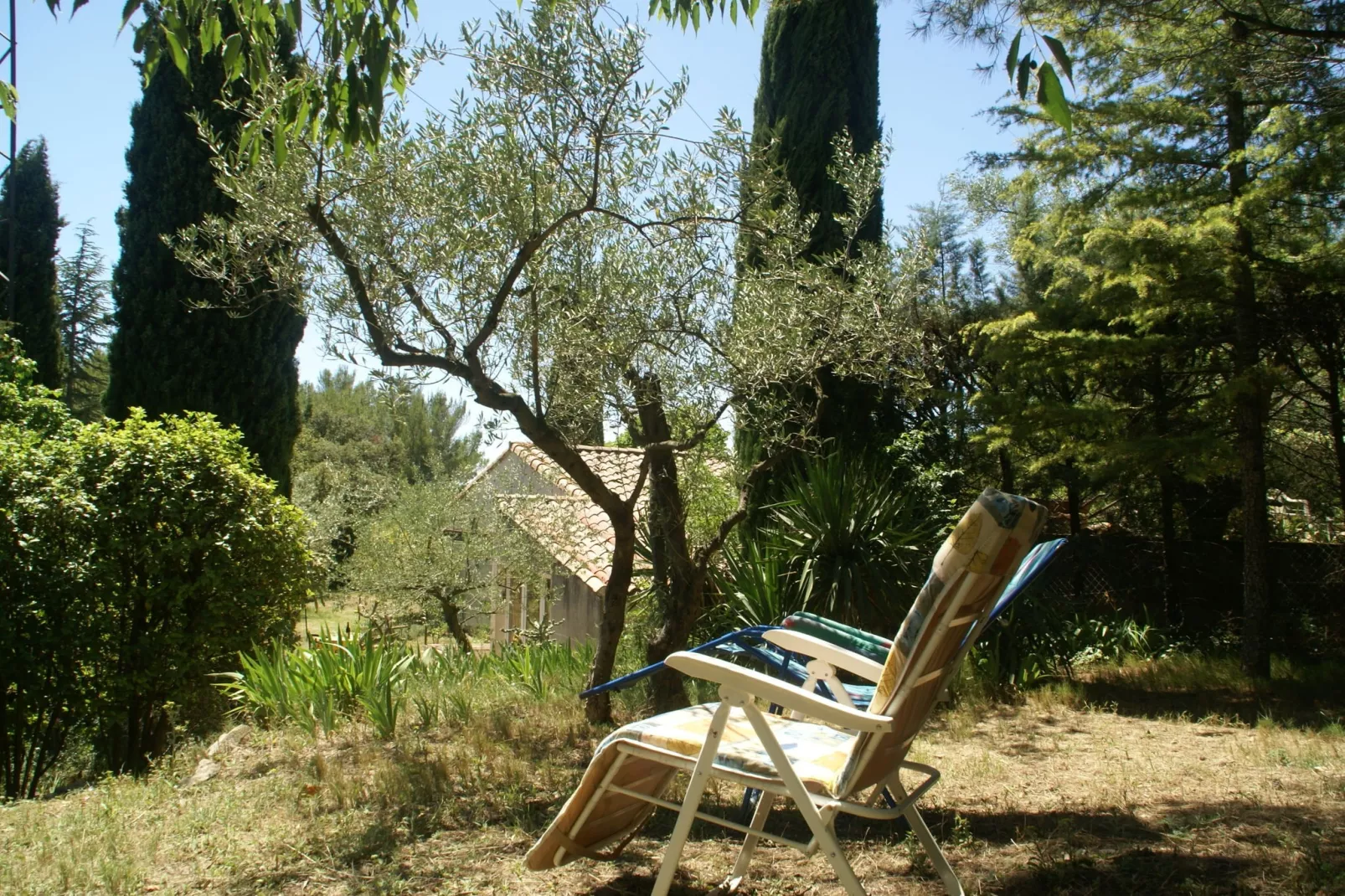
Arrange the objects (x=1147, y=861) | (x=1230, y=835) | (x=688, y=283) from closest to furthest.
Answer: (x=1147, y=861) < (x=1230, y=835) < (x=688, y=283)

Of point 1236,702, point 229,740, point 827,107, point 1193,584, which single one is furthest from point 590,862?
point 1193,584

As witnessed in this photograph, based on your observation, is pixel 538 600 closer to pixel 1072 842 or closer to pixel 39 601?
pixel 39 601

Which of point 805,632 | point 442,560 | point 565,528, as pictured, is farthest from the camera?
point 442,560

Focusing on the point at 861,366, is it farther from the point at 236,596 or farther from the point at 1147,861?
the point at 236,596

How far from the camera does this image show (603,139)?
199 inches

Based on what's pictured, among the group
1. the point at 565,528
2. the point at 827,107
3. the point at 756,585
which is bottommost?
the point at 756,585

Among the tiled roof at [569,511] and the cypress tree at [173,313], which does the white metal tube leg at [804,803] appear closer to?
the tiled roof at [569,511]

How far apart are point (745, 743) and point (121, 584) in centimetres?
533

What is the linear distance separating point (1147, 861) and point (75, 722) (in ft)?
22.4

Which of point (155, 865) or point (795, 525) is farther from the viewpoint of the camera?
point (795, 525)

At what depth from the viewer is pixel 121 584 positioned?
21.6ft

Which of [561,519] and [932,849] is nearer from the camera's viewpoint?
[932,849]

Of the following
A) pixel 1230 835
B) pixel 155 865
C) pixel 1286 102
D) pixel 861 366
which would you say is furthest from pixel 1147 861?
pixel 1286 102

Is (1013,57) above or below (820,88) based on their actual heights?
below
